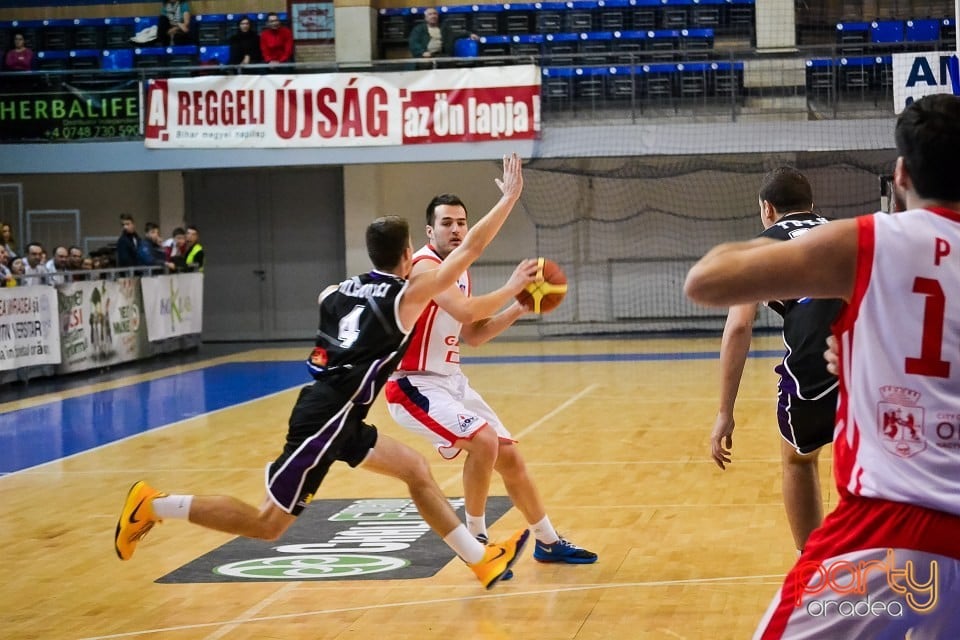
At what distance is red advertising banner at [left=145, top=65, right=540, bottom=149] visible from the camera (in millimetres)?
19828

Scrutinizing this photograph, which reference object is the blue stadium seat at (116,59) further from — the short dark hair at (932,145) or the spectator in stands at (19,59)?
the short dark hair at (932,145)

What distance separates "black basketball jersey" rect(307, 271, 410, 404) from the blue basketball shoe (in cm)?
163

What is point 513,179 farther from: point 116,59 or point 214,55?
point 116,59

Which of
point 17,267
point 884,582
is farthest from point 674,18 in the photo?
point 884,582

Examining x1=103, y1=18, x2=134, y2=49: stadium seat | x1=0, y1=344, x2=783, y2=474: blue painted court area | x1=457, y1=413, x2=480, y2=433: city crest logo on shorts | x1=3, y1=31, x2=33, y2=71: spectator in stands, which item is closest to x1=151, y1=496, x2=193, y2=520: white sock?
x1=457, y1=413, x2=480, y2=433: city crest logo on shorts

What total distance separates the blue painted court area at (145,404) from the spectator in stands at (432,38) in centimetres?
546

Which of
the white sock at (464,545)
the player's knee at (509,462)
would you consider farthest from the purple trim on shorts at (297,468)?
the player's knee at (509,462)

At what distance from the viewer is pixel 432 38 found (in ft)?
69.6

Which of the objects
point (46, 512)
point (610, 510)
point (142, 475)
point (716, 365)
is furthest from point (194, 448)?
point (716, 365)

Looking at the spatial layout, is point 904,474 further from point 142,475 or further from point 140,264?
point 140,264

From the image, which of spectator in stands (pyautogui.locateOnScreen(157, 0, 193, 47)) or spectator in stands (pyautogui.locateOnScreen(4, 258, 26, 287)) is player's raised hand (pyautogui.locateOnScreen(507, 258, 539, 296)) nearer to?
spectator in stands (pyautogui.locateOnScreen(4, 258, 26, 287))

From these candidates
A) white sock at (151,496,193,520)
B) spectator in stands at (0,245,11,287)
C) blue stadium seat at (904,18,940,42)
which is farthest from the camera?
blue stadium seat at (904,18,940,42)

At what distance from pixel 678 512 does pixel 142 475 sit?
427 centimetres

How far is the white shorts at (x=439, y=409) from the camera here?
20.6 feet
